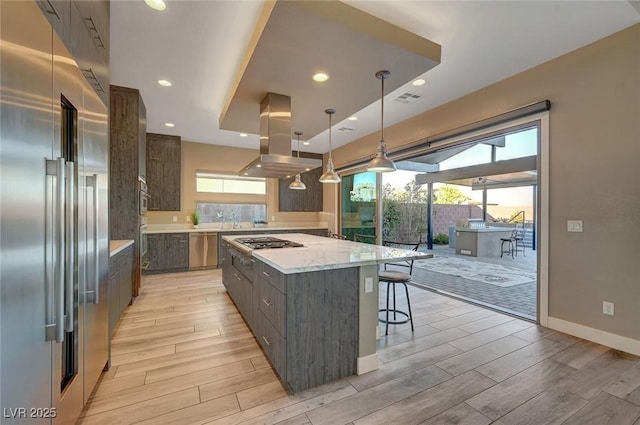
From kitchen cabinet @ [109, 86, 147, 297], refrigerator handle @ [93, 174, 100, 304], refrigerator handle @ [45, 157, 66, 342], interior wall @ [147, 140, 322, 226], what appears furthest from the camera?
interior wall @ [147, 140, 322, 226]

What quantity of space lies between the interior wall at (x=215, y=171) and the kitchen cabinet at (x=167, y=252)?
0.66 m

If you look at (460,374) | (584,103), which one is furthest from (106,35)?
(584,103)

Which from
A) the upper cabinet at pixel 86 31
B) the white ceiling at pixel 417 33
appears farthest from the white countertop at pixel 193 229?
the upper cabinet at pixel 86 31

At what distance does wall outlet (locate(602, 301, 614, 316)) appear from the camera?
2543mm

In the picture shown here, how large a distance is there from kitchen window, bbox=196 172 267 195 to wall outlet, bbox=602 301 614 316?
5.88 metres

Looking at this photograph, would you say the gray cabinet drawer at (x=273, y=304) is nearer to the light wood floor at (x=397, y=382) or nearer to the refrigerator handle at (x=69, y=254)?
the light wood floor at (x=397, y=382)

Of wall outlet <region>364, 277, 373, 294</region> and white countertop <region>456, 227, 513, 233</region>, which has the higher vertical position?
white countertop <region>456, 227, 513, 233</region>

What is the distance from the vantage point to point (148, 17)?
2.26 meters

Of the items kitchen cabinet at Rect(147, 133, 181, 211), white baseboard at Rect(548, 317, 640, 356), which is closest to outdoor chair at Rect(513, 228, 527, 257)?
white baseboard at Rect(548, 317, 640, 356)

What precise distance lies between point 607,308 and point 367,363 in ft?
7.73

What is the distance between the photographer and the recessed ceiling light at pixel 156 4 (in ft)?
6.81

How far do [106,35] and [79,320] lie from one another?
2.01 meters

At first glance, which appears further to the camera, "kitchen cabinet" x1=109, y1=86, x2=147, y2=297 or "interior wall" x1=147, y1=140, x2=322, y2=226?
"interior wall" x1=147, y1=140, x2=322, y2=226

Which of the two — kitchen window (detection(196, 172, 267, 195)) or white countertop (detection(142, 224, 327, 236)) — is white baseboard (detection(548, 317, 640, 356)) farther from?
kitchen window (detection(196, 172, 267, 195))
